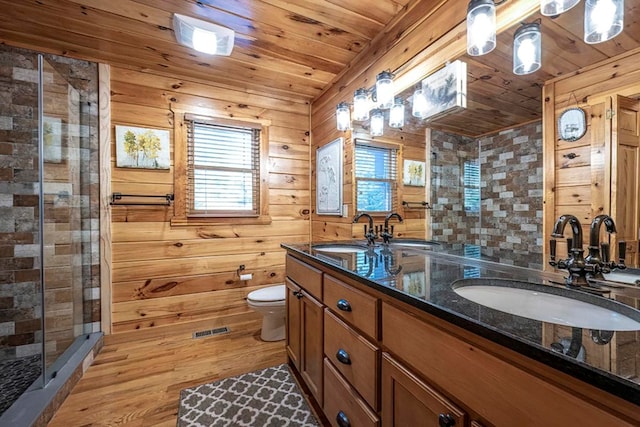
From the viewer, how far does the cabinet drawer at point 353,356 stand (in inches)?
37.7

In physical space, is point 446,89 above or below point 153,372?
above

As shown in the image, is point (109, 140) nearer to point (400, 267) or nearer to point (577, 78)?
point (400, 267)

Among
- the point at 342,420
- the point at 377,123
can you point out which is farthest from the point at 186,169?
the point at 342,420

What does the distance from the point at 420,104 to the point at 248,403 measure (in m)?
2.05

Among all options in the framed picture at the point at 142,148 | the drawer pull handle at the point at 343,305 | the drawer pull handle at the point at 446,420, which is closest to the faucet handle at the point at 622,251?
the drawer pull handle at the point at 446,420

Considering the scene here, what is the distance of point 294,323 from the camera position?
175cm

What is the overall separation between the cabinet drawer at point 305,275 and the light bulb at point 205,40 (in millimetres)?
1570

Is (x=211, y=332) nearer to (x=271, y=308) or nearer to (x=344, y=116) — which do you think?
(x=271, y=308)

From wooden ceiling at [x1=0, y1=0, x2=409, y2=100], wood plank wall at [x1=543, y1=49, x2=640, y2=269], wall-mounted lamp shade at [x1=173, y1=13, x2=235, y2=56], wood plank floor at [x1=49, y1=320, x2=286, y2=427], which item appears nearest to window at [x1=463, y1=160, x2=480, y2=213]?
wood plank wall at [x1=543, y1=49, x2=640, y2=269]

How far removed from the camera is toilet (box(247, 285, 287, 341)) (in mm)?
2219

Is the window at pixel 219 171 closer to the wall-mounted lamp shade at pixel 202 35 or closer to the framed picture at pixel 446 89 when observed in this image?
the wall-mounted lamp shade at pixel 202 35

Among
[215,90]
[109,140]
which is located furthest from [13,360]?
[215,90]

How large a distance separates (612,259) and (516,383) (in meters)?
0.78

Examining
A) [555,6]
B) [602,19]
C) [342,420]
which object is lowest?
[342,420]
